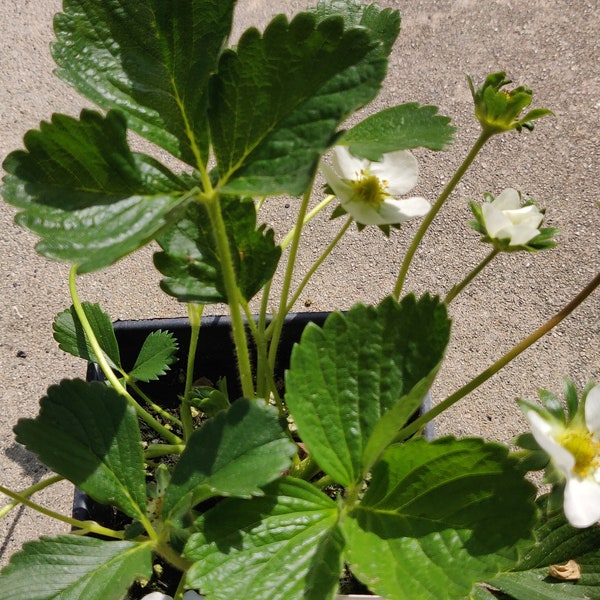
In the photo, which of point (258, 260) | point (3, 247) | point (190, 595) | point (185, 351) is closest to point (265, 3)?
point (3, 247)

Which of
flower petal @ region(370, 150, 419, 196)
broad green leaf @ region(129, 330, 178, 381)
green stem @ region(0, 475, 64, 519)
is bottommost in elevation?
green stem @ region(0, 475, 64, 519)

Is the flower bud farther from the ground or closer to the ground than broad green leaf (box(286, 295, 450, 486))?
farther from the ground

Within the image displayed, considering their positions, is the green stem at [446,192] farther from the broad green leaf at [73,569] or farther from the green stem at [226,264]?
the broad green leaf at [73,569]

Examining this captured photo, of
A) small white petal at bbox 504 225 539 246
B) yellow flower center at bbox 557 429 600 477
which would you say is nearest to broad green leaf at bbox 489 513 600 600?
yellow flower center at bbox 557 429 600 477

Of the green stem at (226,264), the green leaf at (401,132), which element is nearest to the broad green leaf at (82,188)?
the green stem at (226,264)

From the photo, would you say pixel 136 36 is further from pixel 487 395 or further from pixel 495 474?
pixel 487 395

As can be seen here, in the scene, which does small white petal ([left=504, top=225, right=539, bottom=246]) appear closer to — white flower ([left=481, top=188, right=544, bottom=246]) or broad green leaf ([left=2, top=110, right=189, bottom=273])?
white flower ([left=481, top=188, right=544, bottom=246])

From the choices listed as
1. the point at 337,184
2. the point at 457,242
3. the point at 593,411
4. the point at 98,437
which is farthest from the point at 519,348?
the point at 457,242
